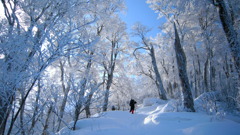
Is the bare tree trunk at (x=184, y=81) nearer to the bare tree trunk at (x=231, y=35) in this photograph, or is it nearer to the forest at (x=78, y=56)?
the forest at (x=78, y=56)

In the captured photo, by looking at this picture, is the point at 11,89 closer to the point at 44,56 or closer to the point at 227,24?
the point at 44,56

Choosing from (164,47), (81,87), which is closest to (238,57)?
(81,87)

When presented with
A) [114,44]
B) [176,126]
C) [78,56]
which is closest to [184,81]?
[176,126]

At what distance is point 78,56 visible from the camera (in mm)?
3102

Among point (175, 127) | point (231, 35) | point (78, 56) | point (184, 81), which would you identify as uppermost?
point (231, 35)

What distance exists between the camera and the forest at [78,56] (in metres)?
2.52

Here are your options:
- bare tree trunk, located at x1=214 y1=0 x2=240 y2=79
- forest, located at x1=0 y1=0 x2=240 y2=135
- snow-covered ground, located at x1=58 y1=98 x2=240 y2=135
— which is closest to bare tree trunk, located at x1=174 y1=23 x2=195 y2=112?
forest, located at x1=0 y1=0 x2=240 y2=135

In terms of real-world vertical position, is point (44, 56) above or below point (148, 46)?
below

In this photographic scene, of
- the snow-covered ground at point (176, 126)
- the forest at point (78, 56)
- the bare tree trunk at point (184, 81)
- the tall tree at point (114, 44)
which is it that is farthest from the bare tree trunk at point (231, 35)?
the tall tree at point (114, 44)

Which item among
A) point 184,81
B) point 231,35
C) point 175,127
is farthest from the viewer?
point 184,81

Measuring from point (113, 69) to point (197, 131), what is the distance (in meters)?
9.89

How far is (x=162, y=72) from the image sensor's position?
21.0 meters

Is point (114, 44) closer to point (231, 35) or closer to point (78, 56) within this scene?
point (231, 35)

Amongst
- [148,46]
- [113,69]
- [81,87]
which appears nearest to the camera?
[81,87]
